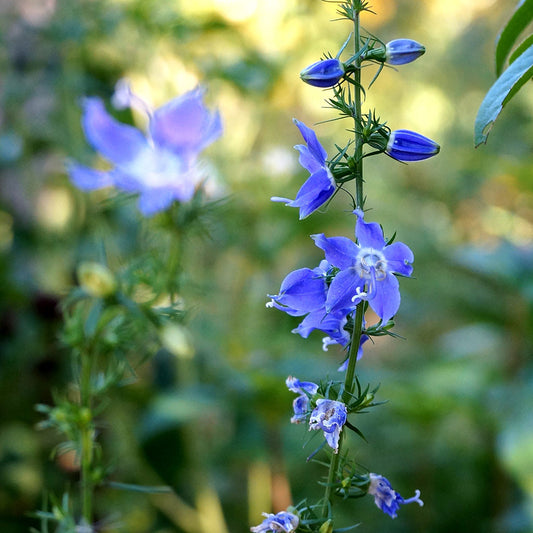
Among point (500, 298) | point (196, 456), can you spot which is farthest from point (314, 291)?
point (500, 298)

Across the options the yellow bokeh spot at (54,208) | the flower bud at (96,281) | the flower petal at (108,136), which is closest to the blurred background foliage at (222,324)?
the yellow bokeh spot at (54,208)

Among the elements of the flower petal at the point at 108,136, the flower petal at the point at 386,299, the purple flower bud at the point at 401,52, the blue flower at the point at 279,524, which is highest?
the flower petal at the point at 108,136

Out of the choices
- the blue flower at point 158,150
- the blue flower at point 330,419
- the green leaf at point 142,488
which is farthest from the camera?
the blue flower at point 158,150

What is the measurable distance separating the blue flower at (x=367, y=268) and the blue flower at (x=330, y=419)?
4 centimetres

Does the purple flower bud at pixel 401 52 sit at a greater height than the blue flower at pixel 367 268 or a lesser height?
greater

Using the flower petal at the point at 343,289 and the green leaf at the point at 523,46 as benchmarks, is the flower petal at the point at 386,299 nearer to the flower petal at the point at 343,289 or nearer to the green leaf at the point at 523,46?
the flower petal at the point at 343,289

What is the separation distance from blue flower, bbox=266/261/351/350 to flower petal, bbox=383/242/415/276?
0.10 ft

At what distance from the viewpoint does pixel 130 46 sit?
1289 millimetres

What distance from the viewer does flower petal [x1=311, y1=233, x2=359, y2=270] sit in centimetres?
31

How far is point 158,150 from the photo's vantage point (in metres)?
0.74

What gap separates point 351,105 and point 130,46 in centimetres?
106

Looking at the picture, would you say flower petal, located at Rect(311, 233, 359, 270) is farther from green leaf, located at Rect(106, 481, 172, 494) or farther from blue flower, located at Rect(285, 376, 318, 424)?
green leaf, located at Rect(106, 481, 172, 494)

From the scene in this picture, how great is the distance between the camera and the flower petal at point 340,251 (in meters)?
0.31

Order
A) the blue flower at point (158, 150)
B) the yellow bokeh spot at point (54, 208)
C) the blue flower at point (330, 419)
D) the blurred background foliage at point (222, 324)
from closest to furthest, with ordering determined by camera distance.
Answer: the blue flower at point (330, 419) → the blue flower at point (158, 150) → the blurred background foliage at point (222, 324) → the yellow bokeh spot at point (54, 208)
